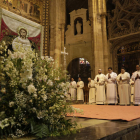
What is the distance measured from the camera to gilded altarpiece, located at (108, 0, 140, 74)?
491 inches

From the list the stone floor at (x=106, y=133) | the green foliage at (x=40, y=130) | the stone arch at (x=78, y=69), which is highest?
the stone arch at (x=78, y=69)

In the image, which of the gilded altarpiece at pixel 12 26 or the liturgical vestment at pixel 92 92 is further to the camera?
the liturgical vestment at pixel 92 92

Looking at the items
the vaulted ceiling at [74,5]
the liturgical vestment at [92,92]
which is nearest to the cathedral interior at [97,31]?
the liturgical vestment at [92,92]

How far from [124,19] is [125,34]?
130 centimetres

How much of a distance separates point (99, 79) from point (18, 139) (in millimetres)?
8141

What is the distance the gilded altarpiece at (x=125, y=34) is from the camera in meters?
12.5

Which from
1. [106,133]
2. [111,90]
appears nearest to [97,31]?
[111,90]

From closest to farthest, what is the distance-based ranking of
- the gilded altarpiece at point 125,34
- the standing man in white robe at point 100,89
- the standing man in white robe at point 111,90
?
the standing man in white robe at point 111,90, the standing man in white robe at point 100,89, the gilded altarpiece at point 125,34

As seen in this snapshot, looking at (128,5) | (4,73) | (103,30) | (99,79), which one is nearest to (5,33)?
(4,73)

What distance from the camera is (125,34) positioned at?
41.4 ft

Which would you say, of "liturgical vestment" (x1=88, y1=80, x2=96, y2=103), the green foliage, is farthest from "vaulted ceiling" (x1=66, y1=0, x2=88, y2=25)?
the green foliage

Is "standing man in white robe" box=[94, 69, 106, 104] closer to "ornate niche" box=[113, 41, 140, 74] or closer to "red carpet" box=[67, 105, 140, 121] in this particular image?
"ornate niche" box=[113, 41, 140, 74]

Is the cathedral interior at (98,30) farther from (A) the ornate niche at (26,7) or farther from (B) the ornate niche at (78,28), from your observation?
(B) the ornate niche at (78,28)

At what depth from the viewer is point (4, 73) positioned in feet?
5.87
